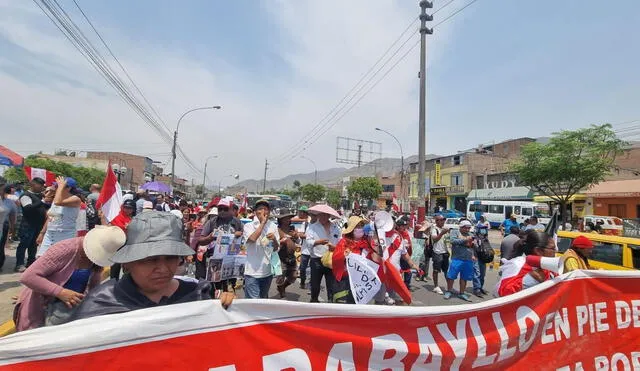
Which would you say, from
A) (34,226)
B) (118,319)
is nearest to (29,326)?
(118,319)

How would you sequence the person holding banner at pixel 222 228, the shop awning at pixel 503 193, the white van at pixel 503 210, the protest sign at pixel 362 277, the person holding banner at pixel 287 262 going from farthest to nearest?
1. the shop awning at pixel 503 193
2. the white van at pixel 503 210
3. the person holding banner at pixel 287 262
4. the person holding banner at pixel 222 228
5. the protest sign at pixel 362 277

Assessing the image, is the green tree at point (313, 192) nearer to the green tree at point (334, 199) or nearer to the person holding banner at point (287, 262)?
the green tree at point (334, 199)

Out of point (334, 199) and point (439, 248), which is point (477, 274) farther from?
point (334, 199)

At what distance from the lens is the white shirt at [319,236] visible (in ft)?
18.0

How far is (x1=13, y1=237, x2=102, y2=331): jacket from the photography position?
2.35 metres

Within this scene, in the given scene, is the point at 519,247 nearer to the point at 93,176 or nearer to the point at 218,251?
the point at 218,251

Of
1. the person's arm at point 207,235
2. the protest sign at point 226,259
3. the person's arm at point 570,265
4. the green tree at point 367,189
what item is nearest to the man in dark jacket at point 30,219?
the person's arm at point 207,235

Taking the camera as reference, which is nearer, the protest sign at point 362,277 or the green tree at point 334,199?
the protest sign at point 362,277

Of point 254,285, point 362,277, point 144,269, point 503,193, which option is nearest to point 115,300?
point 144,269

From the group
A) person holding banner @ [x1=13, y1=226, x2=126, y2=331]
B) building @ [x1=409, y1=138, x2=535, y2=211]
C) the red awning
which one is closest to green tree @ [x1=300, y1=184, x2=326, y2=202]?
building @ [x1=409, y1=138, x2=535, y2=211]

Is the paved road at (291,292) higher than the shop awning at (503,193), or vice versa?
the shop awning at (503,193)

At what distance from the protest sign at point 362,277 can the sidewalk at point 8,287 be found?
4108 millimetres

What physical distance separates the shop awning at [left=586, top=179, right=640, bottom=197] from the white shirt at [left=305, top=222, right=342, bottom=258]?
3101 cm

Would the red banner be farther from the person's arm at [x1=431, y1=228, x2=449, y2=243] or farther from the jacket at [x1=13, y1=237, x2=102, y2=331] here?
the person's arm at [x1=431, y1=228, x2=449, y2=243]
